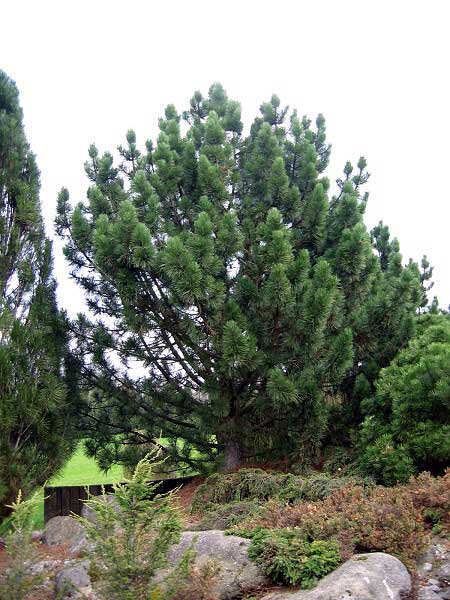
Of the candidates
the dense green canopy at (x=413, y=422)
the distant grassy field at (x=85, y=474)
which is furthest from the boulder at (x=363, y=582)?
the distant grassy field at (x=85, y=474)

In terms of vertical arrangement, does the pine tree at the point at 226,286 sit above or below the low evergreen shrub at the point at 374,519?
above

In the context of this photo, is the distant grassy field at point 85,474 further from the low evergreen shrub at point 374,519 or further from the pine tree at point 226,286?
the low evergreen shrub at point 374,519

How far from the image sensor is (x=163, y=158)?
855 cm

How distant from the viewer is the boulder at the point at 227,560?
4.34 m

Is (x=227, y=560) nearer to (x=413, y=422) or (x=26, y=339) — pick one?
(x=413, y=422)

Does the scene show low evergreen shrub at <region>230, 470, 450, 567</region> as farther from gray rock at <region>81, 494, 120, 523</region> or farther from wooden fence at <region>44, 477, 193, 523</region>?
wooden fence at <region>44, 477, 193, 523</region>

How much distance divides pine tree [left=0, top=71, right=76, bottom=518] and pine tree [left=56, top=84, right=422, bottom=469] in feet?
2.30

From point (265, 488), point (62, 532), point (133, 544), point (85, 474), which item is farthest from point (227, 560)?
point (85, 474)

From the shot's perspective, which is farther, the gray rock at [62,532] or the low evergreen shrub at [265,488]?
the gray rock at [62,532]

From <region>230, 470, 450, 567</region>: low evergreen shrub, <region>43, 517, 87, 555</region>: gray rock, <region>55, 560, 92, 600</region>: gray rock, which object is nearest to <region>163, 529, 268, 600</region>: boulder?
<region>230, 470, 450, 567</region>: low evergreen shrub

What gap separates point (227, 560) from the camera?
182 inches

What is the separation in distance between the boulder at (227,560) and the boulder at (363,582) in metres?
0.25

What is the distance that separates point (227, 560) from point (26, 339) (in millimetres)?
3723

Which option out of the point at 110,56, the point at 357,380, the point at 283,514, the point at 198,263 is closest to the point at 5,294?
the point at 198,263
